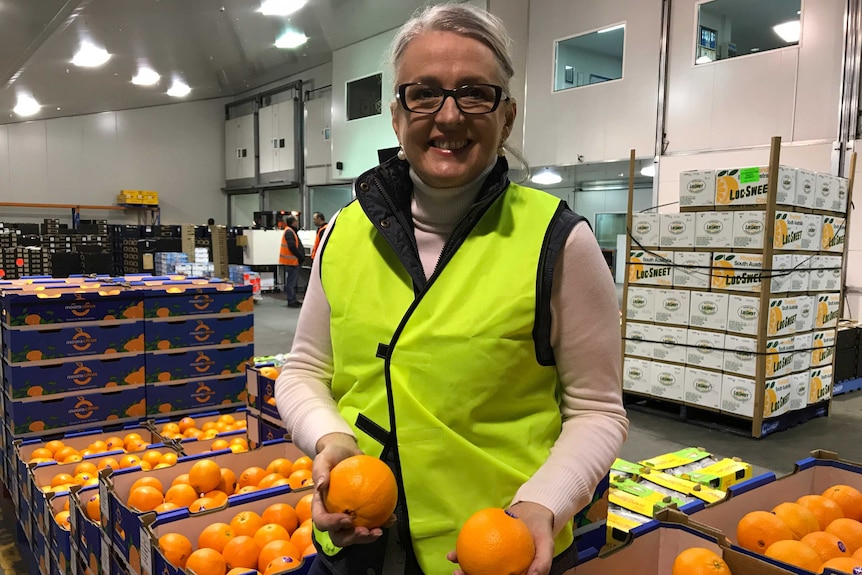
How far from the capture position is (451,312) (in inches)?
43.1

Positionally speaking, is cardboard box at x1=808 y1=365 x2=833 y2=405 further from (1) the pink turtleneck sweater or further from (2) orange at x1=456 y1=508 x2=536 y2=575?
(2) orange at x1=456 y1=508 x2=536 y2=575

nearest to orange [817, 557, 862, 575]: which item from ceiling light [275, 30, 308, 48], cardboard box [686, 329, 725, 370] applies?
cardboard box [686, 329, 725, 370]

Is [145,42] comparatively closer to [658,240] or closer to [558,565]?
[658,240]

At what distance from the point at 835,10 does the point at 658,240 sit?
3.99 m

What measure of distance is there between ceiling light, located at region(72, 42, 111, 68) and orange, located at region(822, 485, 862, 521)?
10389 mm

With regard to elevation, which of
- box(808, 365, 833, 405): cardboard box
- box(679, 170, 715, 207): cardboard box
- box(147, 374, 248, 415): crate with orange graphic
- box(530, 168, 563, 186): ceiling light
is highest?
box(530, 168, 563, 186): ceiling light

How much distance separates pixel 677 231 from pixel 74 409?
465 centimetres

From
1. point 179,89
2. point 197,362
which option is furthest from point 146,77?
point 197,362

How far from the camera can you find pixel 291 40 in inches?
500

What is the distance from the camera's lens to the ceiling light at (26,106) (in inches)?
520

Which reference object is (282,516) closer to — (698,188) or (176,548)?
(176,548)

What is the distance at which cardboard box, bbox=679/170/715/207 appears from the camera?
17.3ft

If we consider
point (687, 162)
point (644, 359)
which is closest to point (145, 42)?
point (687, 162)

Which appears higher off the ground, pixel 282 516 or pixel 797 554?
pixel 797 554
